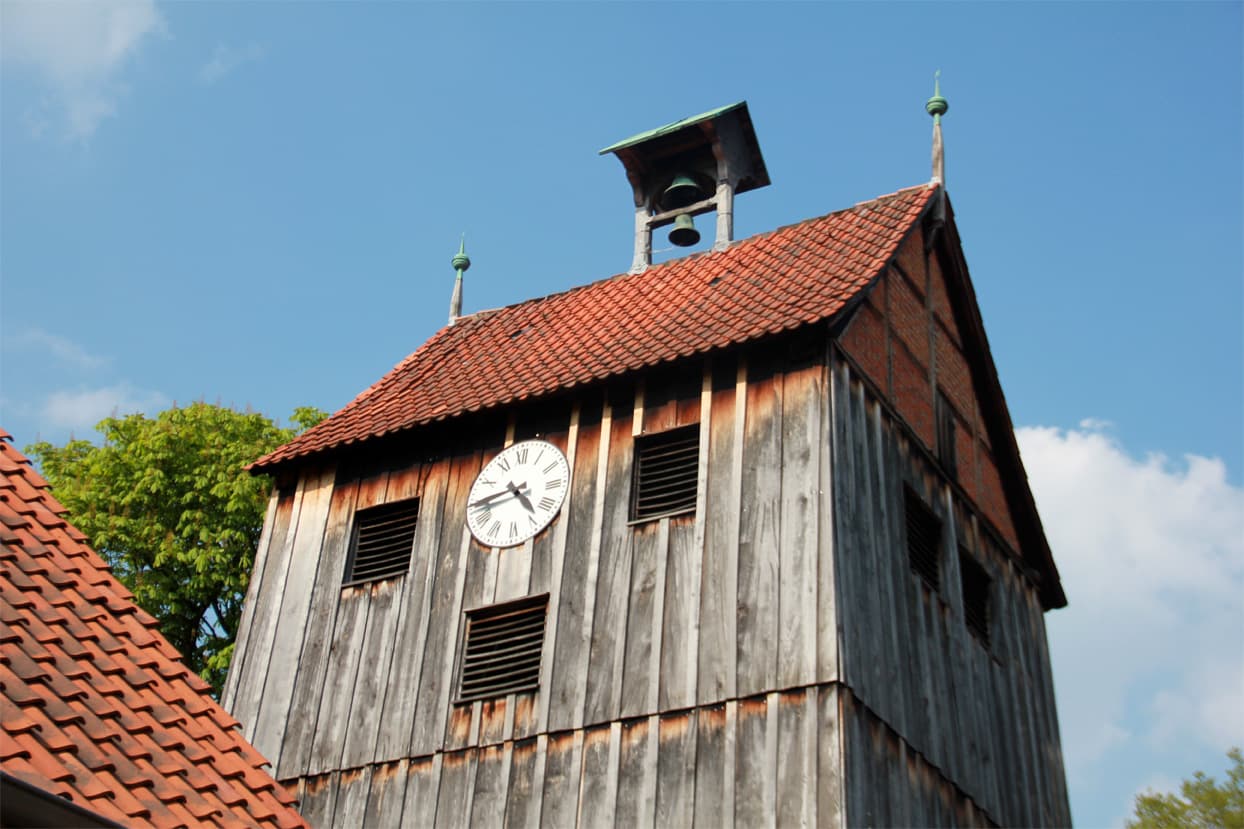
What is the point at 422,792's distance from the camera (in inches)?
587

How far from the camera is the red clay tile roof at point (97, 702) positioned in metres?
8.20

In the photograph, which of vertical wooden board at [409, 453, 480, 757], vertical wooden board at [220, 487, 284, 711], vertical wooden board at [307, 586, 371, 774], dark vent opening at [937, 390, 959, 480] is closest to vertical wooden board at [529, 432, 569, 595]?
vertical wooden board at [409, 453, 480, 757]

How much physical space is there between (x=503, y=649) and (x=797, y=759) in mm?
3447

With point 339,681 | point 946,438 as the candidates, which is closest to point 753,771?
point 339,681

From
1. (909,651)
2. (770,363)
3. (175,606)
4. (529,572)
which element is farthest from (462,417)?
(175,606)

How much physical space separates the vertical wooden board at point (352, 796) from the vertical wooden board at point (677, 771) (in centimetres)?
313

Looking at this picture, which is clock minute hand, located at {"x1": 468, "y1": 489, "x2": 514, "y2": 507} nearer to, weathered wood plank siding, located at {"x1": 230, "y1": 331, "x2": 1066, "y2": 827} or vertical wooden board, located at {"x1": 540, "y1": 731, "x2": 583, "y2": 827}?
weathered wood plank siding, located at {"x1": 230, "y1": 331, "x2": 1066, "y2": 827}

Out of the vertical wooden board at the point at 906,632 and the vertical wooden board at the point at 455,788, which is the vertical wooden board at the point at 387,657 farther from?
the vertical wooden board at the point at 906,632

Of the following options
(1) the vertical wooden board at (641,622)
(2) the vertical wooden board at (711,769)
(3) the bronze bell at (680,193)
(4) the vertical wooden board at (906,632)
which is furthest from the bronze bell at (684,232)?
(2) the vertical wooden board at (711,769)

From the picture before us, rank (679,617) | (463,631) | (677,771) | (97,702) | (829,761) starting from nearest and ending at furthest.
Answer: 1. (97,702)
2. (829,761)
3. (677,771)
4. (679,617)
5. (463,631)

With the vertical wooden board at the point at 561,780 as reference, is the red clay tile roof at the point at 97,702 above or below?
below

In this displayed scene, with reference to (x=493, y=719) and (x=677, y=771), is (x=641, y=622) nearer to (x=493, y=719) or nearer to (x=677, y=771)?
(x=677, y=771)

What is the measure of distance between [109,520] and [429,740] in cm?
1071

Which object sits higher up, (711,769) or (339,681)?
(339,681)
